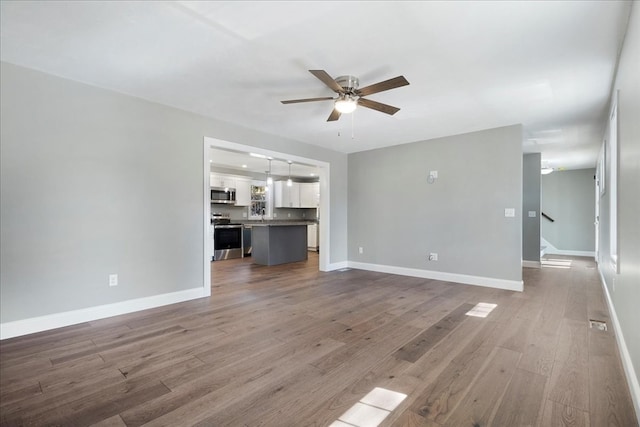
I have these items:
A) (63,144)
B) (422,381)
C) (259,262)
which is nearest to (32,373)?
(63,144)

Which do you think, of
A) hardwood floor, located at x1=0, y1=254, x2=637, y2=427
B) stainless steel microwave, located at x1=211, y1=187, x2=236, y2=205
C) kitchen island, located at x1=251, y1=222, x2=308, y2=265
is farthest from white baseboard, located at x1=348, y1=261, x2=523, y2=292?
stainless steel microwave, located at x1=211, y1=187, x2=236, y2=205

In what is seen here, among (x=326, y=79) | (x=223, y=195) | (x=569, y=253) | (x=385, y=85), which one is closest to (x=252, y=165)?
(x=223, y=195)

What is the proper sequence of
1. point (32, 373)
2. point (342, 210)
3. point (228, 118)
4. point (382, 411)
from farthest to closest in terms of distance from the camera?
point (342, 210), point (228, 118), point (32, 373), point (382, 411)

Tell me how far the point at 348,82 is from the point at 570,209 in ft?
29.1

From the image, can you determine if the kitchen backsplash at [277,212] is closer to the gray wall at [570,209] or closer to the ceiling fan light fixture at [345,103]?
the ceiling fan light fixture at [345,103]

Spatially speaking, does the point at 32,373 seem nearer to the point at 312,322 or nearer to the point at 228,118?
the point at 312,322

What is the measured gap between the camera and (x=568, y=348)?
98.3 inches

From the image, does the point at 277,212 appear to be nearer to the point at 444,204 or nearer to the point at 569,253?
the point at 444,204

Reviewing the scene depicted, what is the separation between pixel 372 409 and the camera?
1698 mm

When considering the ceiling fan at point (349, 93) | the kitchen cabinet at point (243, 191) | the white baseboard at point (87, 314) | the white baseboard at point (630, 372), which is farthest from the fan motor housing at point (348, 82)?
the kitchen cabinet at point (243, 191)

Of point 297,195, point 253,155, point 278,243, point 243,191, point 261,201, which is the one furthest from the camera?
point 297,195

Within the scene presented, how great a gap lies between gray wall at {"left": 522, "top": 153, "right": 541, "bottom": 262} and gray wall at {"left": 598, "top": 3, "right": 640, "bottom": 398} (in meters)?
4.56

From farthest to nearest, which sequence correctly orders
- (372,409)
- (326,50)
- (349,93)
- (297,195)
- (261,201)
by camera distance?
(297,195), (261,201), (349,93), (326,50), (372,409)

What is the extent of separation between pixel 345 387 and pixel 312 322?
1.19 m
